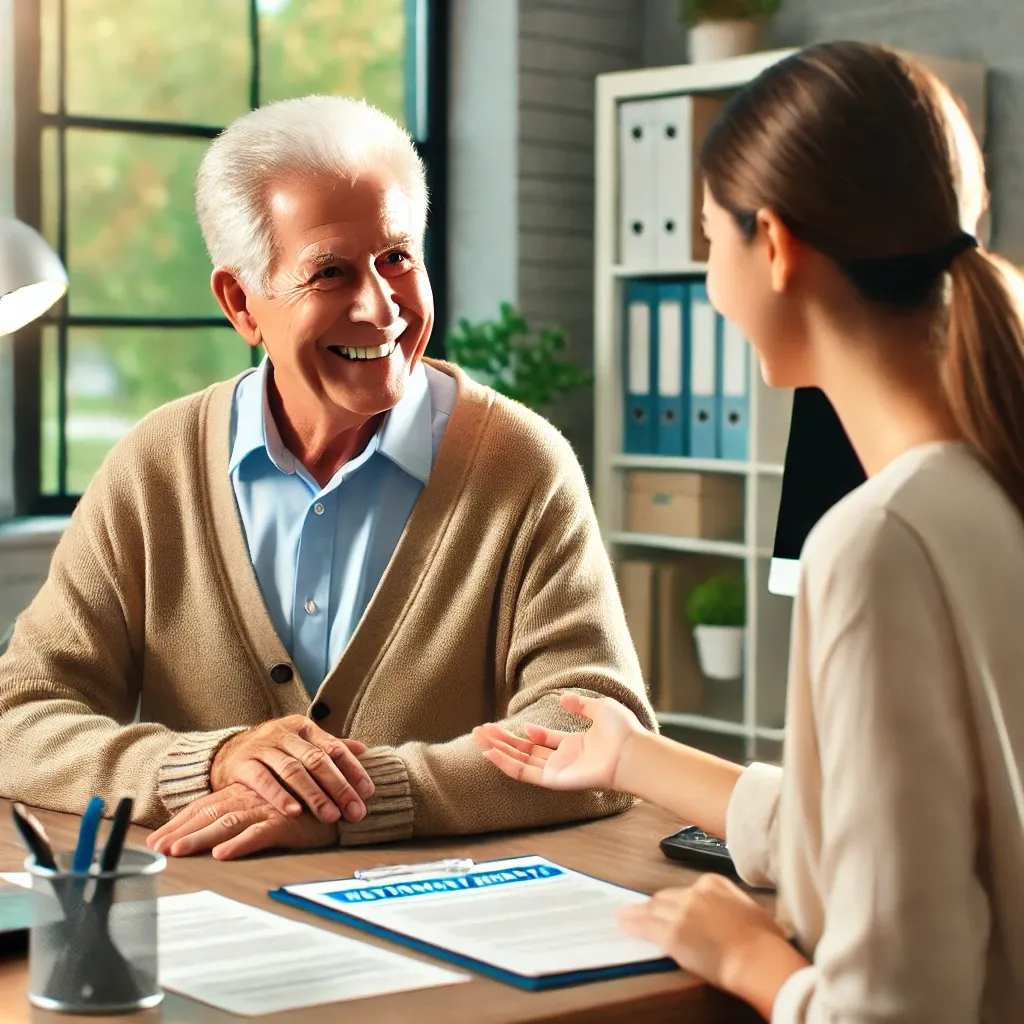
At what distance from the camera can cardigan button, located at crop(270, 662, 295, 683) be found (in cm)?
181

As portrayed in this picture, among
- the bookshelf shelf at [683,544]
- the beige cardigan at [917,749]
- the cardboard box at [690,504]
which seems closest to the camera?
the beige cardigan at [917,749]

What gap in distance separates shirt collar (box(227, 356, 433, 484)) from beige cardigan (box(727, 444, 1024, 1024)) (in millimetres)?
954

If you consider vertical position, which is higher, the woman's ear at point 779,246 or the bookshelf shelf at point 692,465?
the woman's ear at point 779,246

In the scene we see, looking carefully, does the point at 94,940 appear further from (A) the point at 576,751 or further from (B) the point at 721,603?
(B) the point at 721,603

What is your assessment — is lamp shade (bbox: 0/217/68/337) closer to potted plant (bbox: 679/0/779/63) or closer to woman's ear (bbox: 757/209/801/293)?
woman's ear (bbox: 757/209/801/293)

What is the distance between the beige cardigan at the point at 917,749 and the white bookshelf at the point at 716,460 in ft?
9.95

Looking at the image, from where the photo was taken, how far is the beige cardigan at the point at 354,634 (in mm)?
1759

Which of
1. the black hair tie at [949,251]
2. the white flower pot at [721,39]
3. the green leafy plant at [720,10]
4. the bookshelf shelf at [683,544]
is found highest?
the green leafy plant at [720,10]

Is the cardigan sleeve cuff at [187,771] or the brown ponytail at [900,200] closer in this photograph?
the brown ponytail at [900,200]

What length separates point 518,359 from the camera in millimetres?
4484

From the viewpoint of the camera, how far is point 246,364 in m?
4.52

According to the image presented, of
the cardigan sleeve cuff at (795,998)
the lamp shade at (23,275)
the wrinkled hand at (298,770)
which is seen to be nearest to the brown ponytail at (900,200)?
the cardigan sleeve cuff at (795,998)

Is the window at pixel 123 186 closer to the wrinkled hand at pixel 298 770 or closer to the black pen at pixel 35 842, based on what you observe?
the wrinkled hand at pixel 298 770

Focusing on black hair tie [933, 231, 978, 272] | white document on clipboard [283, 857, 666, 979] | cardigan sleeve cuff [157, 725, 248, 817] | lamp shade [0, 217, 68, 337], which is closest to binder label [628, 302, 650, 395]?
lamp shade [0, 217, 68, 337]
